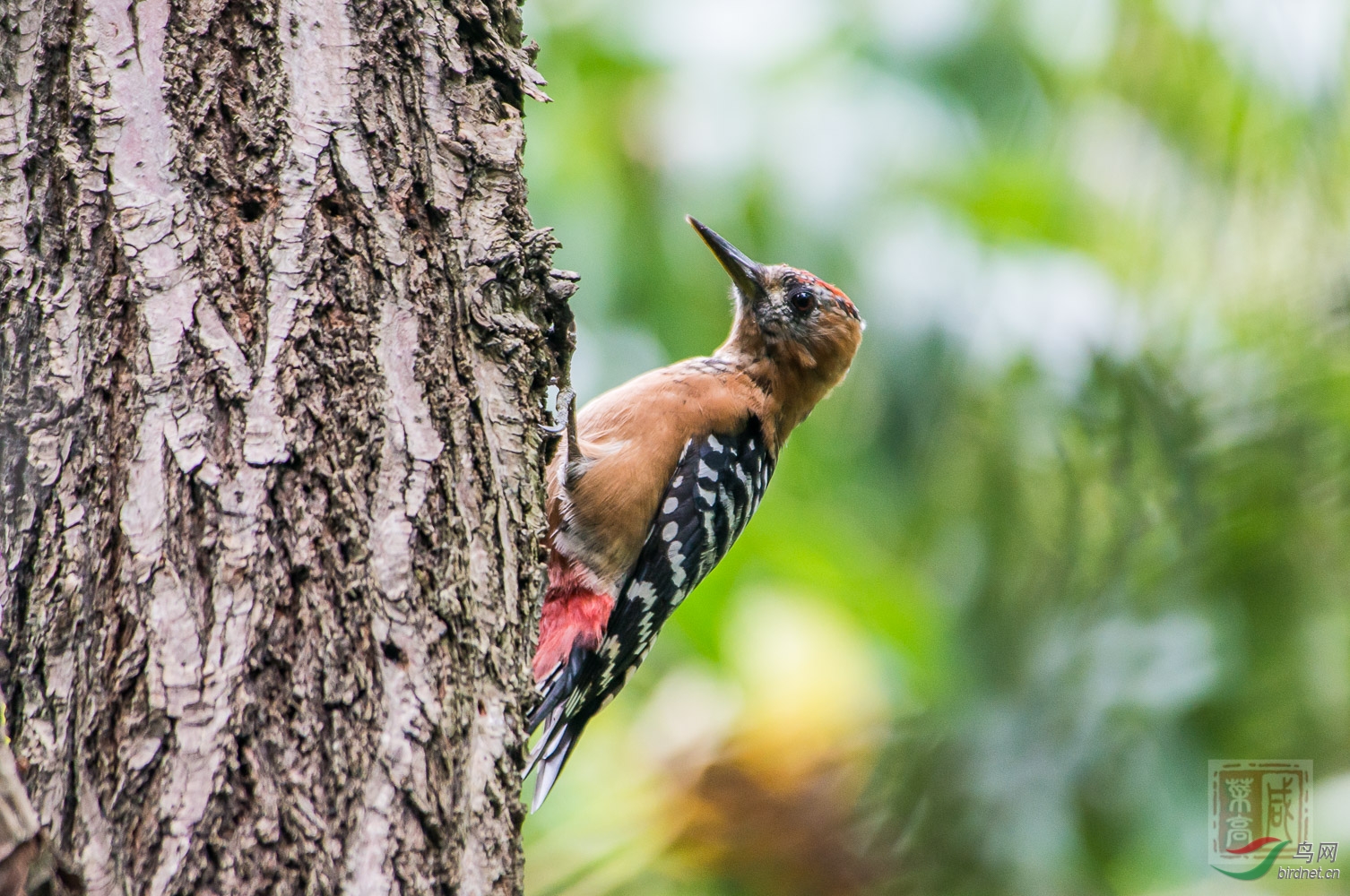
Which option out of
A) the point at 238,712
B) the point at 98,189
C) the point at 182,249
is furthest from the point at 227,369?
the point at 238,712

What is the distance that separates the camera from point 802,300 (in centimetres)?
487

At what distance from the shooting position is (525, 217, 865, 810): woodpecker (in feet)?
12.8

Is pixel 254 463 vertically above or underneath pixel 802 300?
underneath

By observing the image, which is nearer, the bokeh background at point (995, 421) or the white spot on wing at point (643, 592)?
the white spot on wing at point (643, 592)

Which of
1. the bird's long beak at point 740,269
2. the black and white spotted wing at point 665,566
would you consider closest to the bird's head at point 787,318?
the bird's long beak at point 740,269

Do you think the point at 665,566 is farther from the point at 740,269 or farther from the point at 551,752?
the point at 740,269

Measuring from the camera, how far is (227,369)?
1.86 meters

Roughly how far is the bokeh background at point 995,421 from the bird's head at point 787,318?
1.72ft

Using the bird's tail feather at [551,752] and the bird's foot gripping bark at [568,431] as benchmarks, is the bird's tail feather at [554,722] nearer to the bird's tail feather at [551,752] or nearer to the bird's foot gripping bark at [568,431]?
the bird's tail feather at [551,752]

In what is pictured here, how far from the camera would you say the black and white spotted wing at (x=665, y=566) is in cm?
389

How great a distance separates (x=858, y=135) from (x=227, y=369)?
4290 mm

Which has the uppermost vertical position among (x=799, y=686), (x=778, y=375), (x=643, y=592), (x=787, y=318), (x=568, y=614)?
(x=787, y=318)

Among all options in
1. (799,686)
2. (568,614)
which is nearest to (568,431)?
(568,614)

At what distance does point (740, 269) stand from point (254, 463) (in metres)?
3.27
